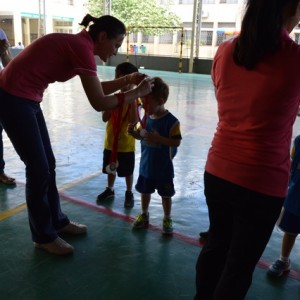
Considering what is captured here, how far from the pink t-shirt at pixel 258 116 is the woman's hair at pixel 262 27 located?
0.10 feet

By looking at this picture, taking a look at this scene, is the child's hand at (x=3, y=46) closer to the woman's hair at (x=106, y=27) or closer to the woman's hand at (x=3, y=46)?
the woman's hand at (x=3, y=46)

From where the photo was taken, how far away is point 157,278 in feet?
7.32

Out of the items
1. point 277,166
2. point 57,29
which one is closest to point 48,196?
point 277,166

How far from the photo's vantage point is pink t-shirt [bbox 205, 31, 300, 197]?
47.3 inches

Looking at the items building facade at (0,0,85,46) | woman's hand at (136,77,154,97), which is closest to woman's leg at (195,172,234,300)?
woman's hand at (136,77,154,97)

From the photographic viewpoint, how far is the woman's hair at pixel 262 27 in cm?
118

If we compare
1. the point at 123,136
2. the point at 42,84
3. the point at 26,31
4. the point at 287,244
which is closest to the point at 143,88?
the point at 42,84

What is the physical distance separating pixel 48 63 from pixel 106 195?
62.4 inches

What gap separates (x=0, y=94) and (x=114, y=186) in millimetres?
1767

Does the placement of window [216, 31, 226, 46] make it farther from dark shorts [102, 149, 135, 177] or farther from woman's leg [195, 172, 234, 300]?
woman's leg [195, 172, 234, 300]

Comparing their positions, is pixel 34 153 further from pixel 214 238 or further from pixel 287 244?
pixel 287 244

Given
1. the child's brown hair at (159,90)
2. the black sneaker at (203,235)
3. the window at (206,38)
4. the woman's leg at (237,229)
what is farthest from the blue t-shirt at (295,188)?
the window at (206,38)

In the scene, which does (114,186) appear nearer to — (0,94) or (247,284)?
(0,94)

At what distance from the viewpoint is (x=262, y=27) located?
47.0 inches
